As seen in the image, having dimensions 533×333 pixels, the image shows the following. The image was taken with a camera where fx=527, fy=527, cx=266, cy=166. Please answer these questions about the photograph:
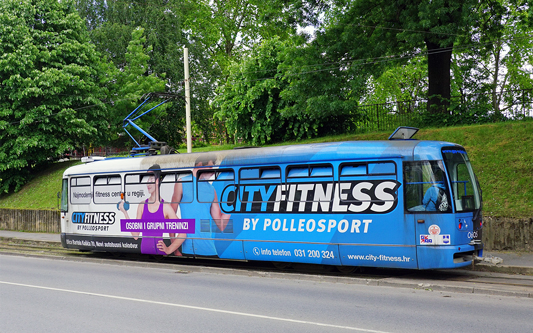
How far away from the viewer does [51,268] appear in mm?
14523

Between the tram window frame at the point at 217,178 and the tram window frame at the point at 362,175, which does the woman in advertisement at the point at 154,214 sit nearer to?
the tram window frame at the point at 217,178

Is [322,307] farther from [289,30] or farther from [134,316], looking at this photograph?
[289,30]

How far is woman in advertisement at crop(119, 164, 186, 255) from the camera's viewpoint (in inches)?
579

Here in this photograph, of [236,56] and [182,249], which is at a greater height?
[236,56]

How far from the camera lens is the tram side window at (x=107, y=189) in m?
Result: 16.1

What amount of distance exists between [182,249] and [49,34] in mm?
24219

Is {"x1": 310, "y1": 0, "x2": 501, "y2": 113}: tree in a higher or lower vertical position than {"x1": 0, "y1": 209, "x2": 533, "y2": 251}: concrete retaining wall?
higher

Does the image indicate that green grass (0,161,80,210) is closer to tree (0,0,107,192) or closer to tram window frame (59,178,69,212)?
tree (0,0,107,192)

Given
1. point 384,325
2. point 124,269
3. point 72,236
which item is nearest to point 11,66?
point 72,236

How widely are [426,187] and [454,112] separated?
1201 centimetres

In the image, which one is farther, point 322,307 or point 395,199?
point 395,199

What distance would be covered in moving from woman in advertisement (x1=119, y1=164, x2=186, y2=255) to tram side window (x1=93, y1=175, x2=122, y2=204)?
118cm

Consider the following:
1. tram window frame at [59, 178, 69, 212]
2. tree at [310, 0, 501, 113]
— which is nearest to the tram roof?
tram window frame at [59, 178, 69, 212]

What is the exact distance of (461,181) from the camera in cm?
1104
